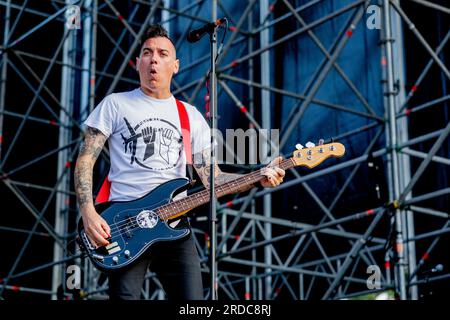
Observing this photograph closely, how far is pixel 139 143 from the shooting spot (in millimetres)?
4176

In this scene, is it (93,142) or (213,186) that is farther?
(93,142)

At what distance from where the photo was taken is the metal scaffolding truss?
828 centimetres

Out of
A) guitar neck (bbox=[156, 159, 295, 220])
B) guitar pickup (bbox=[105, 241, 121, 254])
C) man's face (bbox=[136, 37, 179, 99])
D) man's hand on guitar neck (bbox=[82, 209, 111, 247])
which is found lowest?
guitar pickup (bbox=[105, 241, 121, 254])

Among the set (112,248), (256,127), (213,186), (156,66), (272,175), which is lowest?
(112,248)

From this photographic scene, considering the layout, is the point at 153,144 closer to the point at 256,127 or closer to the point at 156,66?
the point at 156,66

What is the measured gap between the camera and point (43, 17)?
1341 centimetres

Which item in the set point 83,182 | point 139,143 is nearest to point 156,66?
point 139,143

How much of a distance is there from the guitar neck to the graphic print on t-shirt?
0.18 metres

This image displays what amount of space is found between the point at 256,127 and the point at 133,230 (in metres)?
6.09

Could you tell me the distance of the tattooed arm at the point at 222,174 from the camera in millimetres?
4254

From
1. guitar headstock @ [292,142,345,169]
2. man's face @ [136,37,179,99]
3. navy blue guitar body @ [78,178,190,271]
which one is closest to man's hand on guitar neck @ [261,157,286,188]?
guitar headstock @ [292,142,345,169]

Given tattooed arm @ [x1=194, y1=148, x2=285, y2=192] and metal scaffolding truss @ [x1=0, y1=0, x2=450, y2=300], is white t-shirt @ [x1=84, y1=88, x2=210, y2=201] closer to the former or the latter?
tattooed arm @ [x1=194, y1=148, x2=285, y2=192]

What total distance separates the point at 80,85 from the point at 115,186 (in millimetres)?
9257

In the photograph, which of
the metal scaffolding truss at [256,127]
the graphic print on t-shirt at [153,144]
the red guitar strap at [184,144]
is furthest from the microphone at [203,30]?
the metal scaffolding truss at [256,127]
